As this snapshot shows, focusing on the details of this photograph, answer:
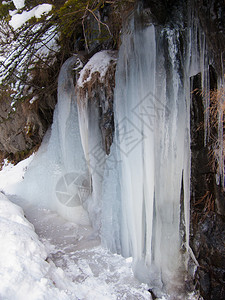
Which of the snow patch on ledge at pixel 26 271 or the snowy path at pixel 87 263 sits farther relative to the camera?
the snowy path at pixel 87 263

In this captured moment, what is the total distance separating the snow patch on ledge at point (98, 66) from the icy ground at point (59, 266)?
260 cm

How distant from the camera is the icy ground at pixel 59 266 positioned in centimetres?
216

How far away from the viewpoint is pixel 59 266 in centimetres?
322

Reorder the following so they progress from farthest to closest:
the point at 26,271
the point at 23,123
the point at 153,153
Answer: the point at 23,123 < the point at 153,153 < the point at 26,271

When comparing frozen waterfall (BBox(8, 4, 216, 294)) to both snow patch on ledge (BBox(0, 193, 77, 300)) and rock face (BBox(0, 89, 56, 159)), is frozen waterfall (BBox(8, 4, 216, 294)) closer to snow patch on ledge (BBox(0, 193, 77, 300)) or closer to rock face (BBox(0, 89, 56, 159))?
snow patch on ledge (BBox(0, 193, 77, 300))

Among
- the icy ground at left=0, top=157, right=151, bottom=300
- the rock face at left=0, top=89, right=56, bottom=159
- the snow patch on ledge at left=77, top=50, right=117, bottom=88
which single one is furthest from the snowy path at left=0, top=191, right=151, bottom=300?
the rock face at left=0, top=89, right=56, bottom=159

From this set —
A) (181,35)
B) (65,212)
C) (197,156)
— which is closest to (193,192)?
(197,156)

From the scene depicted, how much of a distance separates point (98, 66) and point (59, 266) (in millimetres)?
3228

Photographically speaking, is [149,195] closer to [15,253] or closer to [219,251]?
[219,251]

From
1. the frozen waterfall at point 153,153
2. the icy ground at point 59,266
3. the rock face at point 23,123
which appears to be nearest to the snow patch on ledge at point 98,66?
the frozen waterfall at point 153,153

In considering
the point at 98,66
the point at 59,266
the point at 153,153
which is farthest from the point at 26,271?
the point at 98,66

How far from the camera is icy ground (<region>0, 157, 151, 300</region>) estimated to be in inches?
84.9

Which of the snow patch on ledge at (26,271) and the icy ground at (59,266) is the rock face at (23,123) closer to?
the icy ground at (59,266)

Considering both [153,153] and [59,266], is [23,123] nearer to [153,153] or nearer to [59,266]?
[59,266]
